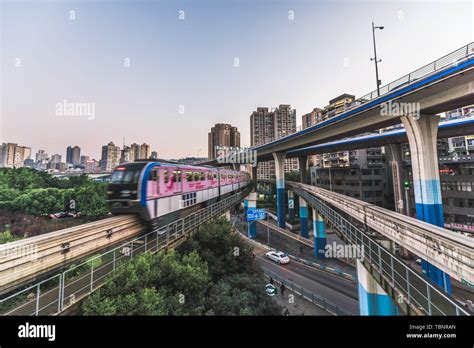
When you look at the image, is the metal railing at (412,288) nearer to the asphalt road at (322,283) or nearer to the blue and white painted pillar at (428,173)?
the blue and white painted pillar at (428,173)

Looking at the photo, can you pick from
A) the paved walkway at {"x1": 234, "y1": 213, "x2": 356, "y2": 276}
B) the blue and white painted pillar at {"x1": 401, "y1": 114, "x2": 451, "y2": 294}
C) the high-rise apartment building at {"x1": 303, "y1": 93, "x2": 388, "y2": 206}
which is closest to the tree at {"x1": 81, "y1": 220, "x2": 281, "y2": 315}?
the blue and white painted pillar at {"x1": 401, "y1": 114, "x2": 451, "y2": 294}

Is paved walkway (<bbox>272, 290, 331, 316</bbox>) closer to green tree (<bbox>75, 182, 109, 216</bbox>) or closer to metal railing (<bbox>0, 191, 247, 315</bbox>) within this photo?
metal railing (<bbox>0, 191, 247, 315</bbox>)

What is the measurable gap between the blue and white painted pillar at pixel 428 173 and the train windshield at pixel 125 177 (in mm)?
13755

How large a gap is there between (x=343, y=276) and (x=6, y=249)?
748 inches

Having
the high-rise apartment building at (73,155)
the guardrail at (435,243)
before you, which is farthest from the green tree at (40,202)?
the high-rise apartment building at (73,155)

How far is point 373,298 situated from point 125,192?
35.7 ft

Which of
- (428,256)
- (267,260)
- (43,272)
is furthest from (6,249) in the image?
(267,260)

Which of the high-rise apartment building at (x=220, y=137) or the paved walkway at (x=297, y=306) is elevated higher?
the high-rise apartment building at (x=220, y=137)

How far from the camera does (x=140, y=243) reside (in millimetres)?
7379

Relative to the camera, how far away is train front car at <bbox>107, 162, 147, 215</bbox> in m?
6.96

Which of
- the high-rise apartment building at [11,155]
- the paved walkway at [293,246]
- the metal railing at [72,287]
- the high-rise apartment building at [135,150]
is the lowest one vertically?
the paved walkway at [293,246]

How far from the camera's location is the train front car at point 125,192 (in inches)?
274

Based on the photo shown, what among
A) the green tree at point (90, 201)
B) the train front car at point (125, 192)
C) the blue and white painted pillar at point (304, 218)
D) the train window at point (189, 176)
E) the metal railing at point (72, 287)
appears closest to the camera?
the metal railing at point (72, 287)
